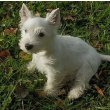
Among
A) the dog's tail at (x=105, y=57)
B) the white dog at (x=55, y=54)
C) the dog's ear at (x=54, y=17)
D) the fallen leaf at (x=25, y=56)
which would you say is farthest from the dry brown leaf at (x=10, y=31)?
the dog's ear at (x=54, y=17)

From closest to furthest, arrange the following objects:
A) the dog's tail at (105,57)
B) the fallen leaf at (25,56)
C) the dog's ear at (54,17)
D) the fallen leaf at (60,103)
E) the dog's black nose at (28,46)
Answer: the dog's black nose at (28,46) < the dog's ear at (54,17) < the fallen leaf at (60,103) < the dog's tail at (105,57) < the fallen leaf at (25,56)

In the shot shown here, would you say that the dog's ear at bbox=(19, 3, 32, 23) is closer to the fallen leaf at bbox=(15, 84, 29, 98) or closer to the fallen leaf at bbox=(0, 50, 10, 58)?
the fallen leaf at bbox=(15, 84, 29, 98)

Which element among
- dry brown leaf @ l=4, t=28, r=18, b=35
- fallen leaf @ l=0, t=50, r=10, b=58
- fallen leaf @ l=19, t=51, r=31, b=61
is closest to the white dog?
fallen leaf @ l=19, t=51, r=31, b=61

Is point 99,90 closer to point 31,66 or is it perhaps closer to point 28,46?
point 31,66

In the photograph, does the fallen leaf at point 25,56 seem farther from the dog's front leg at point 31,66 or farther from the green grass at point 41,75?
the dog's front leg at point 31,66

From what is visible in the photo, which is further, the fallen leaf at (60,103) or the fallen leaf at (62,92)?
the fallen leaf at (62,92)

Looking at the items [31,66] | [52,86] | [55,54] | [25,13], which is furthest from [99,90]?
[25,13]

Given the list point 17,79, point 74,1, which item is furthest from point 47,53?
point 74,1
